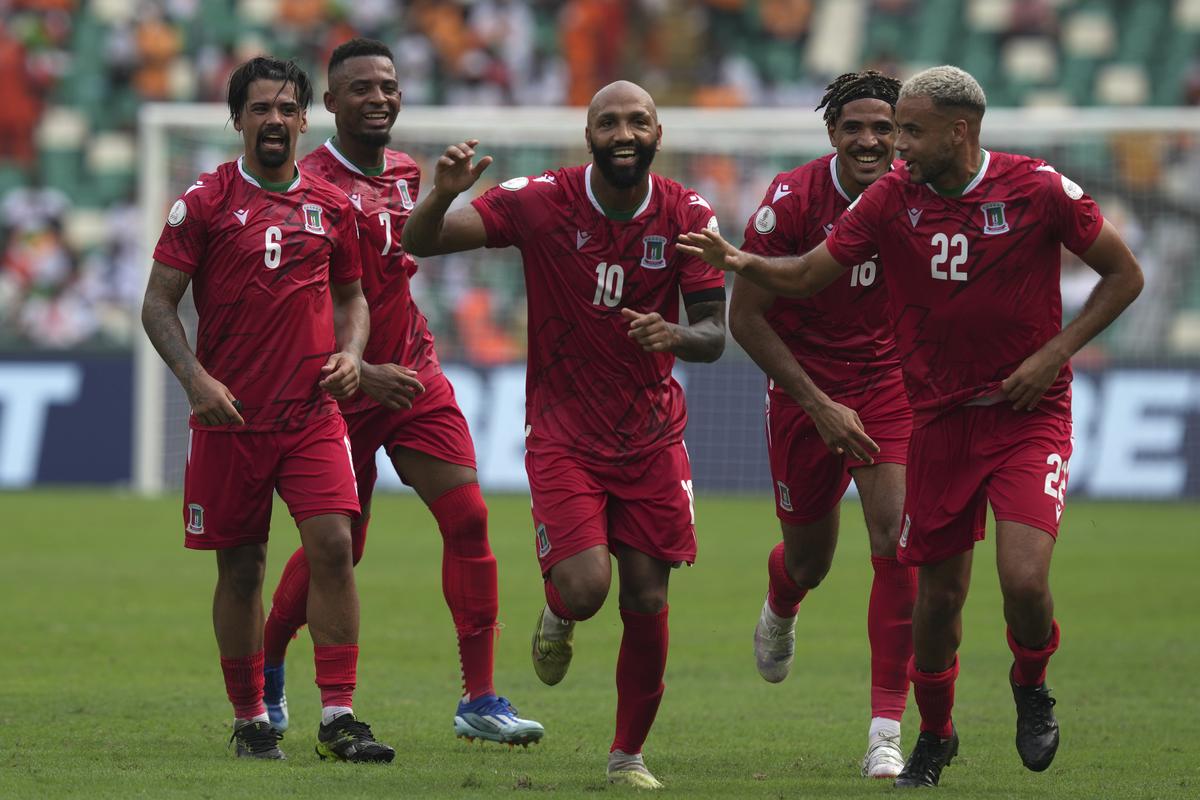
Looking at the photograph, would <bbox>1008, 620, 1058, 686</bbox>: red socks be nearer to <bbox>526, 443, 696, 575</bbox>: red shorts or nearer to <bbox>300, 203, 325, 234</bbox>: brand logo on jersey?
<bbox>526, 443, 696, 575</bbox>: red shorts

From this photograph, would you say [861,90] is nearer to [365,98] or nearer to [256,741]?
[365,98]

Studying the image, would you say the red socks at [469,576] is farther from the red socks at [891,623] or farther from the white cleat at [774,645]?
the red socks at [891,623]

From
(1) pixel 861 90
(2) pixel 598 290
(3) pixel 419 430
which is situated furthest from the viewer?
(3) pixel 419 430

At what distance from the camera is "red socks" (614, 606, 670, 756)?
22.6ft

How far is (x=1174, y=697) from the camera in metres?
9.06

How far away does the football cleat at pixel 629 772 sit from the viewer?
22.0ft

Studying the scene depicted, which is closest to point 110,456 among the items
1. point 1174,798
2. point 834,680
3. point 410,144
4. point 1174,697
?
point 410,144

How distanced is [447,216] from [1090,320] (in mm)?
2355

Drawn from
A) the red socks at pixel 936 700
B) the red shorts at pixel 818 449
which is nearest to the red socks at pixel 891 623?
the red shorts at pixel 818 449

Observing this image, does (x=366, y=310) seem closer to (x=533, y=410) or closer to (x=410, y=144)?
(x=533, y=410)

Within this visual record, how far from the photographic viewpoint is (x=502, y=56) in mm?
26625

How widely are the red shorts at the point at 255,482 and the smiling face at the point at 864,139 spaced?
95.0 inches

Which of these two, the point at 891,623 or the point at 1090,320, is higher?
the point at 1090,320

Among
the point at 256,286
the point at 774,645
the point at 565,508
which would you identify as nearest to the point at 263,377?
the point at 256,286
